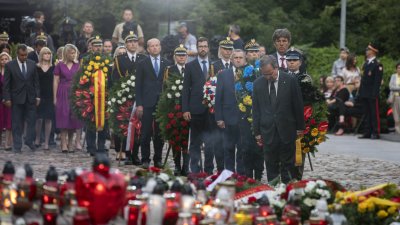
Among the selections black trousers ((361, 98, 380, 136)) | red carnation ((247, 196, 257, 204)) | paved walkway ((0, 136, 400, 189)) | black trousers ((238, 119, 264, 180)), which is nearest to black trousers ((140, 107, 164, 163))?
paved walkway ((0, 136, 400, 189))

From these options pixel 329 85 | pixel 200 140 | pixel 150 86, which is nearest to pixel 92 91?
pixel 150 86

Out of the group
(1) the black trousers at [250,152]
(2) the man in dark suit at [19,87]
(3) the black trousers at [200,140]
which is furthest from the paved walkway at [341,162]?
(1) the black trousers at [250,152]

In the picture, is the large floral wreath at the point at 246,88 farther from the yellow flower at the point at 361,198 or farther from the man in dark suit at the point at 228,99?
the yellow flower at the point at 361,198

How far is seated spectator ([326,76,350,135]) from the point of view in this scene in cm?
2866

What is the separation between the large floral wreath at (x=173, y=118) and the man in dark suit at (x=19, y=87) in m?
4.58

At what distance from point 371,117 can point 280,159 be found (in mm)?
12706

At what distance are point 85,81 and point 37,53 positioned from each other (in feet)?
11.4

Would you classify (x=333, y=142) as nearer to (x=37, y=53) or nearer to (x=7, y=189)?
(x=37, y=53)

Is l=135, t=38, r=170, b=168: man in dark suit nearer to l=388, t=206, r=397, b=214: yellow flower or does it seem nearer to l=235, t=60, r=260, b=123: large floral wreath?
l=235, t=60, r=260, b=123: large floral wreath

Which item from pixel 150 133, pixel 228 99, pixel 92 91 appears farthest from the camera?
pixel 92 91

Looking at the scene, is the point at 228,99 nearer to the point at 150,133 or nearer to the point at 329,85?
the point at 150,133

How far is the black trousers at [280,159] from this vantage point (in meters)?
15.1

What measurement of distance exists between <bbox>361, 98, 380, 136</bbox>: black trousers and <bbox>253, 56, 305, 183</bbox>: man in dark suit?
494 inches

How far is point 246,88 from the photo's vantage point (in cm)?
1681
